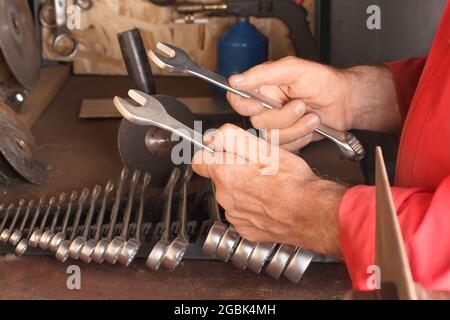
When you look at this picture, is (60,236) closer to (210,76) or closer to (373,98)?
(210,76)

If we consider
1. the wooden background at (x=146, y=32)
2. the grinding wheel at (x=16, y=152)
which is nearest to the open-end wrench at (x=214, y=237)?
the grinding wheel at (x=16, y=152)

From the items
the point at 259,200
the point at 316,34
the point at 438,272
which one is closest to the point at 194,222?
the point at 259,200

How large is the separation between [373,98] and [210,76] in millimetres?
222

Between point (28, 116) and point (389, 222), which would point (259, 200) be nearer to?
point (389, 222)

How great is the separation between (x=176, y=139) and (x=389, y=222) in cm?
56

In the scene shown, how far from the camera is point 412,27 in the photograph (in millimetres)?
1162

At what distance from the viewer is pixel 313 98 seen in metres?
0.91

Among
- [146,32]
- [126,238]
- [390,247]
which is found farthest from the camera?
[146,32]

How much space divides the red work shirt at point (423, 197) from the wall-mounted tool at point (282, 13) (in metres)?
0.60

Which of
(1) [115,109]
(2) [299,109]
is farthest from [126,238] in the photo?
(1) [115,109]

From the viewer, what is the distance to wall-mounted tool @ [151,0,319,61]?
132 centimetres

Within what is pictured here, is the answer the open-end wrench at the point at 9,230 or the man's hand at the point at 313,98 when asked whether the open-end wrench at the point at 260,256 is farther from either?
the open-end wrench at the point at 9,230

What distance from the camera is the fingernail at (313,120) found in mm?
842

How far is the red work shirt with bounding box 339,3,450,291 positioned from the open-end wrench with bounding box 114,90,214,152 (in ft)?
0.55
